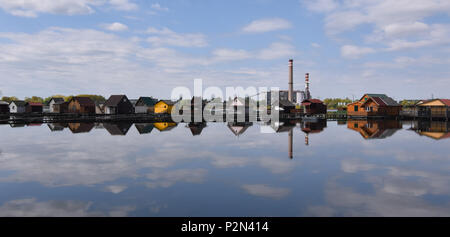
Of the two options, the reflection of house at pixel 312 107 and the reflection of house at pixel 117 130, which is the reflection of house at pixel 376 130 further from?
the reflection of house at pixel 117 130

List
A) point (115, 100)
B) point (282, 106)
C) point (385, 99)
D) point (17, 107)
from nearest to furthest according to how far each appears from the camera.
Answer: point (385, 99), point (282, 106), point (115, 100), point (17, 107)

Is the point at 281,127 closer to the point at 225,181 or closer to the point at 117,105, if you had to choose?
the point at 225,181

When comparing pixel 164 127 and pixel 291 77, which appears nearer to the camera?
pixel 164 127

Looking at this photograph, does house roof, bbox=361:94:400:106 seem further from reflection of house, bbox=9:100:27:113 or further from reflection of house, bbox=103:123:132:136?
reflection of house, bbox=9:100:27:113

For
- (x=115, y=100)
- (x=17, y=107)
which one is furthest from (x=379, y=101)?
(x=17, y=107)

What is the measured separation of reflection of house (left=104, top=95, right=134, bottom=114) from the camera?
267 ft

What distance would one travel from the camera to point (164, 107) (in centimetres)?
8675

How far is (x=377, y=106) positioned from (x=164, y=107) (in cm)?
5760

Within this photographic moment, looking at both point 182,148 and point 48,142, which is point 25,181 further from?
point 48,142

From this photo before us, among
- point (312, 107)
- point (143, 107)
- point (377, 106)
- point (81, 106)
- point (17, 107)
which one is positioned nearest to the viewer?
point (377, 106)

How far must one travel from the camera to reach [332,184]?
14.6 meters

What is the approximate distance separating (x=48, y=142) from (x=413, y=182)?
3189cm

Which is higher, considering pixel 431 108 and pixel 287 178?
pixel 431 108
